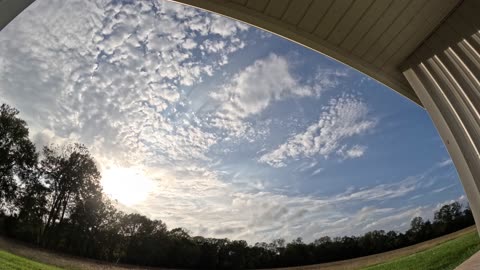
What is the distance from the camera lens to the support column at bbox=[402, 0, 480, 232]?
2637 millimetres

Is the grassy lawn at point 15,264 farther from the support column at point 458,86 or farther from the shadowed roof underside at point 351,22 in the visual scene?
the support column at point 458,86

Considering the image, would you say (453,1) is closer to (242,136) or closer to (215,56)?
(215,56)

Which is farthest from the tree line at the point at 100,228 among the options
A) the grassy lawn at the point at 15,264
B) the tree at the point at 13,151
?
the grassy lawn at the point at 15,264

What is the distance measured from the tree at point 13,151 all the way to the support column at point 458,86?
74.2 feet

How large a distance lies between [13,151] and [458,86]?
78.4 feet

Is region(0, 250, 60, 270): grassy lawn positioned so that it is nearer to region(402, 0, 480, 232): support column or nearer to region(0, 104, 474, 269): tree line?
region(0, 104, 474, 269): tree line

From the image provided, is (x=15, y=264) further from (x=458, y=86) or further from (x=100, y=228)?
(x=458, y=86)

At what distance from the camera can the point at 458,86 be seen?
2787 millimetres

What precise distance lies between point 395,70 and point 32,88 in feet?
80.7

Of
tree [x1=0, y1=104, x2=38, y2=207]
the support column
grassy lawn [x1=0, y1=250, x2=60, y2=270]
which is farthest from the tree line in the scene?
the support column

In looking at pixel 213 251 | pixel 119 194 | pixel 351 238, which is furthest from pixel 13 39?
pixel 351 238

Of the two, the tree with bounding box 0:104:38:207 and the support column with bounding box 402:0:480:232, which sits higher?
the tree with bounding box 0:104:38:207

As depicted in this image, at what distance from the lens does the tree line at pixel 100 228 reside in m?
19.5

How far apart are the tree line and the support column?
61.7 feet
